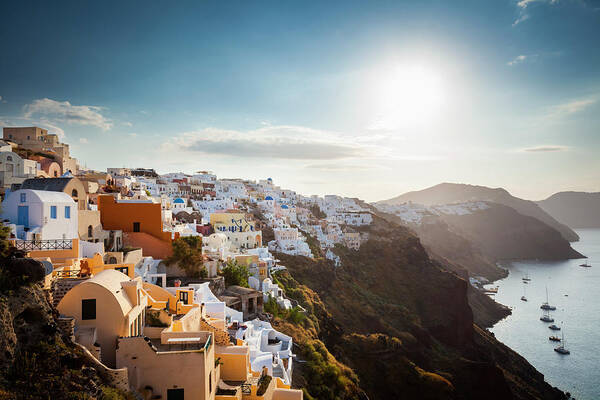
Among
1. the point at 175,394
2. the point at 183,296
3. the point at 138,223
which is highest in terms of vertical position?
the point at 138,223

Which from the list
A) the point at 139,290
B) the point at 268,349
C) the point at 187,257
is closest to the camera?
the point at 139,290

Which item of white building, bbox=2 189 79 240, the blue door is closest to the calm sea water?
white building, bbox=2 189 79 240

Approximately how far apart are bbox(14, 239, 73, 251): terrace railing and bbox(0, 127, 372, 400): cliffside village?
38 mm

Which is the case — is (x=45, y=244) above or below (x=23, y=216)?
below

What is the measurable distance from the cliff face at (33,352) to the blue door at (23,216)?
663 centimetres

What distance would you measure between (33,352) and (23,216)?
27.8ft

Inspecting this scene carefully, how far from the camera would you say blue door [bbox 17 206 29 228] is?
43.5 ft

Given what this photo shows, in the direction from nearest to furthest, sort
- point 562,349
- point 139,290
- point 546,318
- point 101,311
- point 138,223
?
point 101,311, point 139,290, point 138,223, point 562,349, point 546,318

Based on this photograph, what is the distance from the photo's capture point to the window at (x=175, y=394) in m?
8.68

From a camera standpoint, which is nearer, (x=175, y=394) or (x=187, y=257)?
(x=175, y=394)

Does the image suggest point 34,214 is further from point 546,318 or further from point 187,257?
point 546,318

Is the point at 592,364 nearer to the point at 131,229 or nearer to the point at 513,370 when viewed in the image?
the point at 513,370

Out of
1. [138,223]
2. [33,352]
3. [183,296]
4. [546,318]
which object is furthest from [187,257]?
[546,318]

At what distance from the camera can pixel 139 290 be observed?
1041cm
